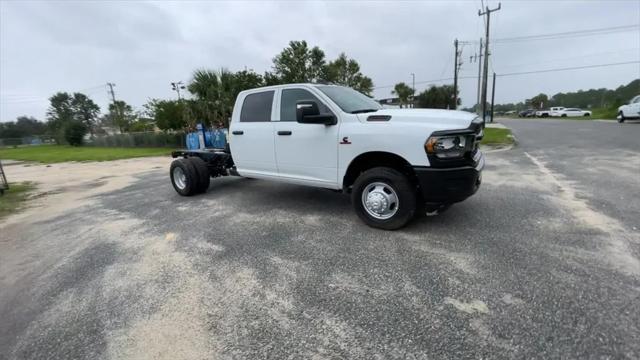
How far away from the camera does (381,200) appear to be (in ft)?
12.9

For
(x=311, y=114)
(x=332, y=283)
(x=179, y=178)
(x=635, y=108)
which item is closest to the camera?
(x=332, y=283)

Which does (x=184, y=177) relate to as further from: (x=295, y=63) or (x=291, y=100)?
(x=295, y=63)

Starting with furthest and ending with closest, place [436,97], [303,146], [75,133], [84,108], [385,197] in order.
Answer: [84,108] → [436,97] → [75,133] → [303,146] → [385,197]

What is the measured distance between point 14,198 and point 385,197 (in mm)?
9211

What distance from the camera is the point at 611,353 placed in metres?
1.91

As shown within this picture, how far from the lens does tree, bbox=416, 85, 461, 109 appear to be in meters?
50.5

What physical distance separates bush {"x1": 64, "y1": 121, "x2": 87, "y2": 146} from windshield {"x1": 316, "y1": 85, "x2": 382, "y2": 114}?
160 feet

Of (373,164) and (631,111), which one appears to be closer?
(373,164)

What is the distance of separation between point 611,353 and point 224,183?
7.12m

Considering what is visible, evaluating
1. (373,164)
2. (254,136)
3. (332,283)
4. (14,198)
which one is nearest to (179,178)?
(254,136)

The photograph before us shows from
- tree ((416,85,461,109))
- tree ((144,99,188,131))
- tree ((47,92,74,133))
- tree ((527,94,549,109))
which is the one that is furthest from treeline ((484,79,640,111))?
tree ((47,92,74,133))

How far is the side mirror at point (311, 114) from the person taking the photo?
402 centimetres

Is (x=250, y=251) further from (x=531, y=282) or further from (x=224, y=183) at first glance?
(x=224, y=183)

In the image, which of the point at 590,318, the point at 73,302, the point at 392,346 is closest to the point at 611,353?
the point at 590,318
